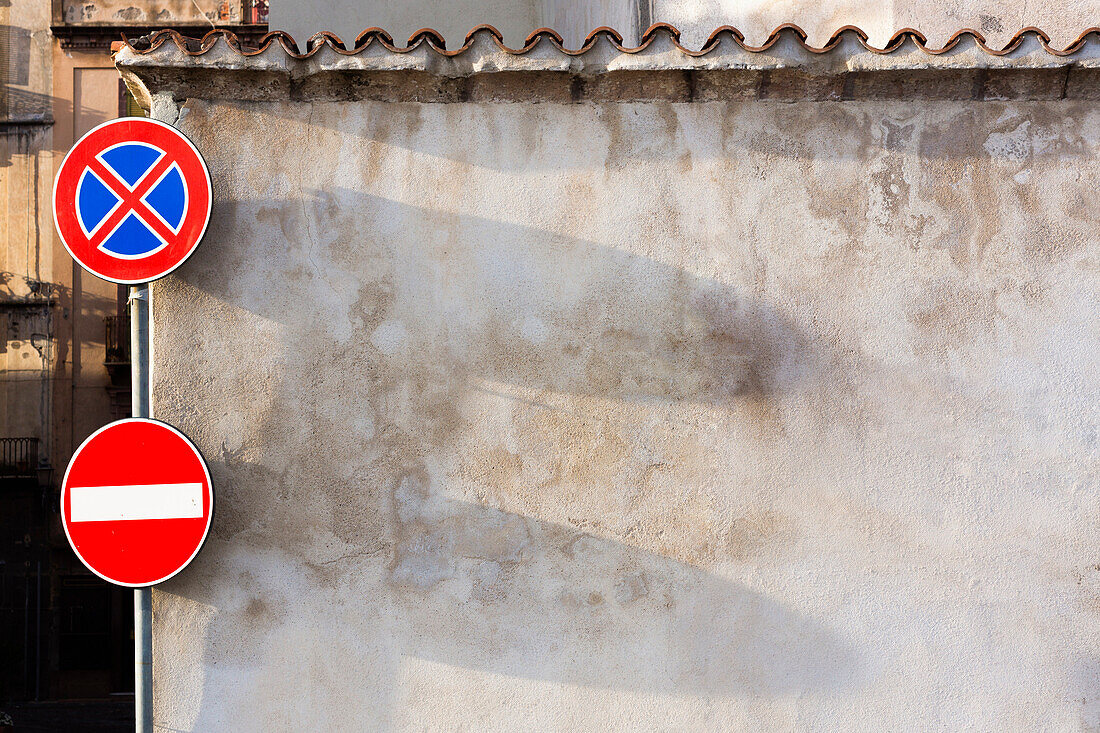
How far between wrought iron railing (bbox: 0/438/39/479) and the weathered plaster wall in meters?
16.6

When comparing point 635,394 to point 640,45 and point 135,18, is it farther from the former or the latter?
point 135,18

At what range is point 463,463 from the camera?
170 inches

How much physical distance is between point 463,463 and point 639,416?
3.12 ft

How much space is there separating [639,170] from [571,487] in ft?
5.67

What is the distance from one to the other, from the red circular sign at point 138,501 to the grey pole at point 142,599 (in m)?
0.16

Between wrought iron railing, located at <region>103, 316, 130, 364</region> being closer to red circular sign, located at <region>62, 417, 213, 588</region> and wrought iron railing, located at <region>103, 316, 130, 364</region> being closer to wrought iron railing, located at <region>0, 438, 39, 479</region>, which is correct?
wrought iron railing, located at <region>0, 438, 39, 479</region>

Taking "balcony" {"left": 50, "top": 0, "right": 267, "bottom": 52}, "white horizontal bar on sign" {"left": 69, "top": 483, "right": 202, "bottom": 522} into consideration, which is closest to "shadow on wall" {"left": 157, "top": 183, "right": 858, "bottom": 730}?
"white horizontal bar on sign" {"left": 69, "top": 483, "right": 202, "bottom": 522}

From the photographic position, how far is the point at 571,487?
4.33 metres

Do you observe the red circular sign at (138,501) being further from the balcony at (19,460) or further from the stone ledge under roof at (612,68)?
the balcony at (19,460)

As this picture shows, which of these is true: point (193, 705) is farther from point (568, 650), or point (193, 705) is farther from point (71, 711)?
point (71, 711)

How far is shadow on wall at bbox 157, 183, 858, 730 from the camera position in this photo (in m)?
4.25

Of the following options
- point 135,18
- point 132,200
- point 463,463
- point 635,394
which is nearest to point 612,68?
point 635,394

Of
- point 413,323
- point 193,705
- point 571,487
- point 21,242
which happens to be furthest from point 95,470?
point 21,242

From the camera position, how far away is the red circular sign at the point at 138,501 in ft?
A: 13.1
